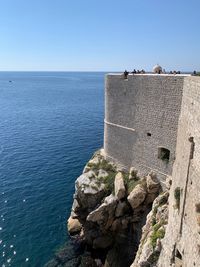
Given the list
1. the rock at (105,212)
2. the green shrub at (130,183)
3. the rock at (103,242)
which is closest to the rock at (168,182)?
the green shrub at (130,183)

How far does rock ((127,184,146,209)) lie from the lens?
26.7 metres

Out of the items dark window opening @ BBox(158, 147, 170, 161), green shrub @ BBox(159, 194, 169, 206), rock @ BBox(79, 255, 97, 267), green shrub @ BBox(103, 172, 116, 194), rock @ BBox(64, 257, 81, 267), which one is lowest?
rock @ BBox(64, 257, 81, 267)

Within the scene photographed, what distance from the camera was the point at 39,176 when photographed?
143 feet

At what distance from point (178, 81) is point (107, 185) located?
39.1 ft

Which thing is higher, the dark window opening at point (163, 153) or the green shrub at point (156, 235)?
the dark window opening at point (163, 153)

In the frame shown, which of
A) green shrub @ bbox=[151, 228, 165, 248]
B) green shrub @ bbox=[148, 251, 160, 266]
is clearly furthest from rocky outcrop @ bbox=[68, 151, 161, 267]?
green shrub @ bbox=[148, 251, 160, 266]

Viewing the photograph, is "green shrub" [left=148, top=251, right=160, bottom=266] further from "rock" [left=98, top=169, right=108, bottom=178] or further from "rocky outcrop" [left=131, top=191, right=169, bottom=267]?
"rock" [left=98, top=169, right=108, bottom=178]

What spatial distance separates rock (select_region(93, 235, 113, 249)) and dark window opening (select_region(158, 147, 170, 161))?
351 inches

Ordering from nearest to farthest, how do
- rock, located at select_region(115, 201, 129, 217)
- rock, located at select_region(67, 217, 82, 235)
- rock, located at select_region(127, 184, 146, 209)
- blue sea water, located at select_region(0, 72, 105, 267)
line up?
rock, located at select_region(127, 184, 146, 209) < rock, located at select_region(115, 201, 129, 217) < blue sea water, located at select_region(0, 72, 105, 267) < rock, located at select_region(67, 217, 82, 235)

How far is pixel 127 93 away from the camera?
1171 inches

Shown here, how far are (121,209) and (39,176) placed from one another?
61.5 ft

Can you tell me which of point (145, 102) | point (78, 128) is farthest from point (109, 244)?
point (78, 128)

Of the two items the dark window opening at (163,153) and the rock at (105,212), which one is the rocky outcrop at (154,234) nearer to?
the dark window opening at (163,153)

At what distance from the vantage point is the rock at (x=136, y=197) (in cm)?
2670
